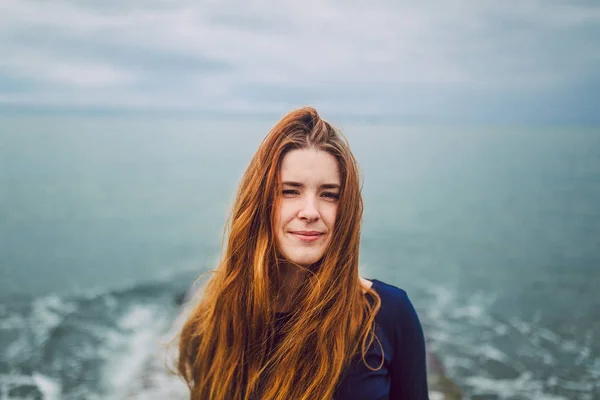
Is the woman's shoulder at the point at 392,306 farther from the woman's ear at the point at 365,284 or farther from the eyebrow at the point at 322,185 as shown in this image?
the eyebrow at the point at 322,185

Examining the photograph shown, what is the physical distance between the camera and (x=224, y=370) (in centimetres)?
264

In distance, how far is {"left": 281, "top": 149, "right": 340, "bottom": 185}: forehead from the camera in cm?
231

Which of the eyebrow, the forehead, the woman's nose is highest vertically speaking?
the forehead

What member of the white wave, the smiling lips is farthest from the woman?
the white wave

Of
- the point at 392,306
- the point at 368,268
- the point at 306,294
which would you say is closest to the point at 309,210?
the point at 306,294

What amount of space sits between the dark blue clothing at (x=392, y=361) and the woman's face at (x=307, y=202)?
0.53 m

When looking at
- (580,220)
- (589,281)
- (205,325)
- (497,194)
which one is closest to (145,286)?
(205,325)

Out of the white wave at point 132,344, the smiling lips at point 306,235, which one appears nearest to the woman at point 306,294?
the smiling lips at point 306,235

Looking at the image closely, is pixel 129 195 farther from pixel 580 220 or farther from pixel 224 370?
pixel 224 370

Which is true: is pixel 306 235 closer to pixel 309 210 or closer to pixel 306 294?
pixel 309 210

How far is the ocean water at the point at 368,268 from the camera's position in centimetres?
1360

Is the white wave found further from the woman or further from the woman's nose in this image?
the woman's nose

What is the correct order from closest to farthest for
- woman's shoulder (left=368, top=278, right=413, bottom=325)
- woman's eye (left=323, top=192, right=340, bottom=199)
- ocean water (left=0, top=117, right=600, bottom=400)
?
woman's eye (left=323, top=192, right=340, bottom=199) < woman's shoulder (left=368, top=278, right=413, bottom=325) < ocean water (left=0, top=117, right=600, bottom=400)

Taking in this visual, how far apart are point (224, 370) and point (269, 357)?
0.30m
